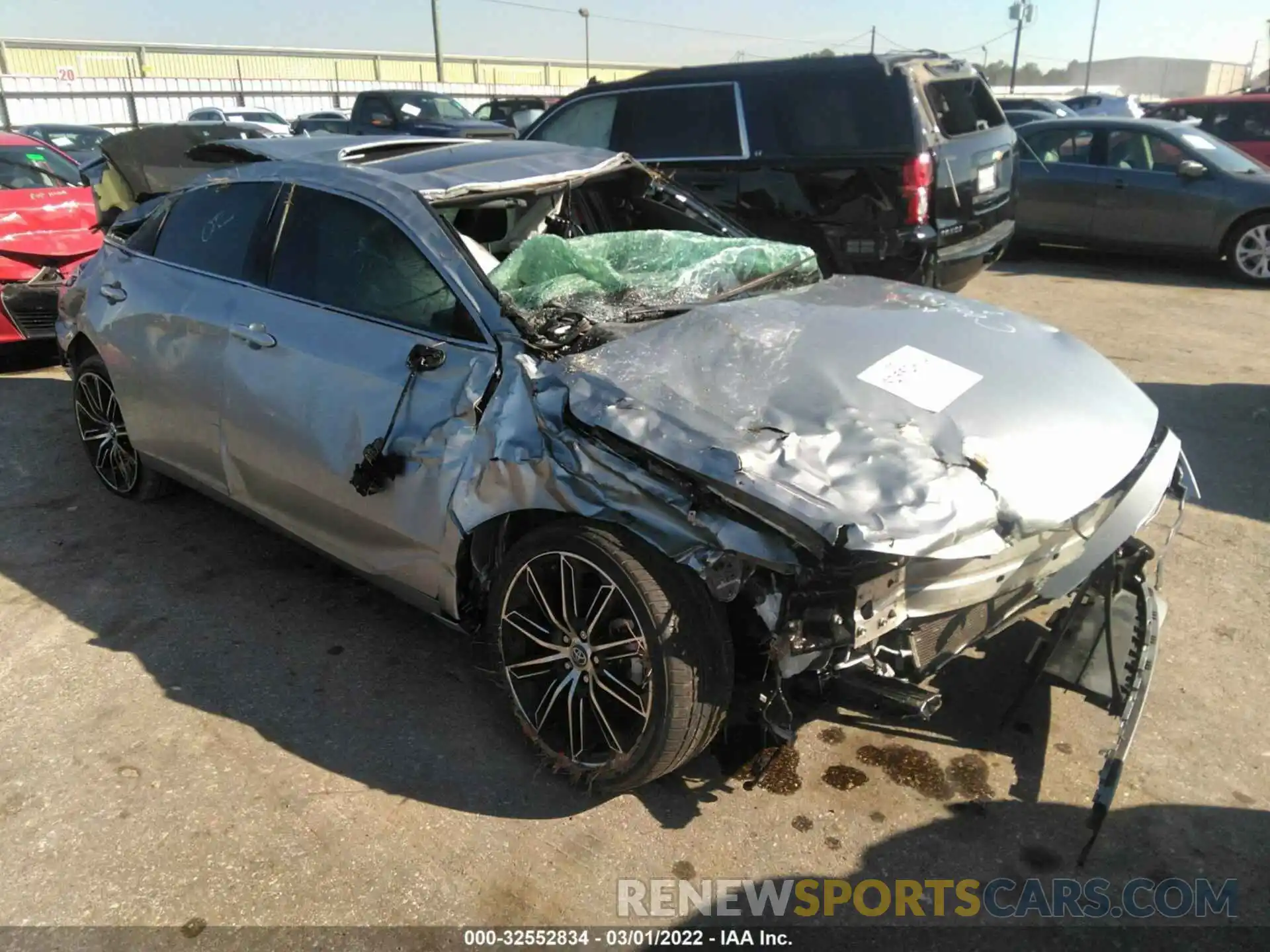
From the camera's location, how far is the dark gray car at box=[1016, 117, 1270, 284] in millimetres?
9383

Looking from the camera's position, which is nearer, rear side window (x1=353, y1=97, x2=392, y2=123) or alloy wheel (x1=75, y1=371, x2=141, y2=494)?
alloy wheel (x1=75, y1=371, x2=141, y2=494)

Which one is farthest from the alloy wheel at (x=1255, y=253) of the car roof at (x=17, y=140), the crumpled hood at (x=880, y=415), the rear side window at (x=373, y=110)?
the rear side window at (x=373, y=110)

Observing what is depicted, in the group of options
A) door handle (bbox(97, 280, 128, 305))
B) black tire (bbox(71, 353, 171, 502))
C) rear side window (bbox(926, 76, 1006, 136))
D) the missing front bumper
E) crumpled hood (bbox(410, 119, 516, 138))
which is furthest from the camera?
crumpled hood (bbox(410, 119, 516, 138))

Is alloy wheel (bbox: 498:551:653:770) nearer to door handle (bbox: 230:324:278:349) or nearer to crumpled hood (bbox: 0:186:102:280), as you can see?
door handle (bbox: 230:324:278:349)

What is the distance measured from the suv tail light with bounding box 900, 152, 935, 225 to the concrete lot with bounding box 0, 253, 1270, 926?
298 centimetres

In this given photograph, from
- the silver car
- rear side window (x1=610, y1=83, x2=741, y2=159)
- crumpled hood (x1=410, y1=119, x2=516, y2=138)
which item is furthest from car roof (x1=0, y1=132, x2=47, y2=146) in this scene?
crumpled hood (x1=410, y1=119, x2=516, y2=138)

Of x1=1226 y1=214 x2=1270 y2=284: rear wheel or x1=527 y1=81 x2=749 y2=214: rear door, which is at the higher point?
x1=527 y1=81 x2=749 y2=214: rear door

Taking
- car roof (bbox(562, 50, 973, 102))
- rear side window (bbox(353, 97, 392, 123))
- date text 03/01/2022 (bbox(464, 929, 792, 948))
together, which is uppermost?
car roof (bbox(562, 50, 973, 102))

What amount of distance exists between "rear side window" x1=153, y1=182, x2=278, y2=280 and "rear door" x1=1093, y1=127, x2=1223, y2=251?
913cm

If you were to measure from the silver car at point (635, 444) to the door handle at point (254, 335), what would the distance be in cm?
1

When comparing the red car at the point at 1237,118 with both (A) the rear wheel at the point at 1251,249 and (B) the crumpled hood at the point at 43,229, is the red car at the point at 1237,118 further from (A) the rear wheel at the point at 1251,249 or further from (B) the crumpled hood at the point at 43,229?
(B) the crumpled hood at the point at 43,229

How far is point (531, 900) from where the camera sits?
247 centimetres

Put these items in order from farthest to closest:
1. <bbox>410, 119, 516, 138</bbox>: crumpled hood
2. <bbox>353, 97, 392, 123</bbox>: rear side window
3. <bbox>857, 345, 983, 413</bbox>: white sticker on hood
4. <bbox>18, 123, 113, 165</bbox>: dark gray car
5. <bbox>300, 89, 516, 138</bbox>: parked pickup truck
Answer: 1. <bbox>353, 97, 392, 123</bbox>: rear side window
2. <bbox>300, 89, 516, 138</bbox>: parked pickup truck
3. <bbox>18, 123, 113, 165</bbox>: dark gray car
4. <bbox>410, 119, 516, 138</bbox>: crumpled hood
5. <bbox>857, 345, 983, 413</bbox>: white sticker on hood

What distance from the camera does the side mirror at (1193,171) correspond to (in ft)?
31.0
